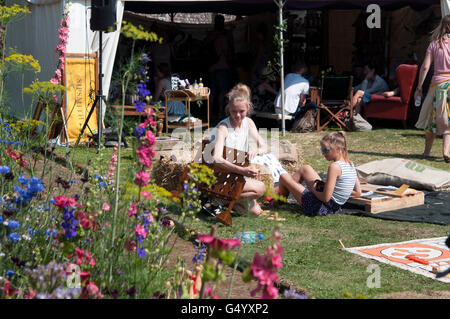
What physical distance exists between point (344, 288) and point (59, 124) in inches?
235

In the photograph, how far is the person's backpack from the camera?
42.2ft

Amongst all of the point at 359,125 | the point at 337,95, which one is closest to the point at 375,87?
the point at 337,95

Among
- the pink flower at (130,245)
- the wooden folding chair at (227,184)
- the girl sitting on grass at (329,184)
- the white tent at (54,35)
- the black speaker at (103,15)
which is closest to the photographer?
the pink flower at (130,245)

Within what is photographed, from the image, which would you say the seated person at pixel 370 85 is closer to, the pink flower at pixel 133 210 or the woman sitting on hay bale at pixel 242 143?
the woman sitting on hay bale at pixel 242 143

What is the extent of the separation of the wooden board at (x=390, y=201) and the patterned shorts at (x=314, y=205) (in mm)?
366

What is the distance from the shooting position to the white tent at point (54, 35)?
11023 millimetres

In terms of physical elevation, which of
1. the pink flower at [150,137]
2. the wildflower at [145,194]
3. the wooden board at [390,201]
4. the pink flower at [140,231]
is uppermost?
the pink flower at [150,137]

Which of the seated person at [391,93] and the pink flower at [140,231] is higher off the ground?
the seated person at [391,93]

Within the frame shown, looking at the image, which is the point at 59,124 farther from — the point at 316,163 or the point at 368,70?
the point at 368,70

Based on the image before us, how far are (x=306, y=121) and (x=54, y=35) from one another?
15.7ft

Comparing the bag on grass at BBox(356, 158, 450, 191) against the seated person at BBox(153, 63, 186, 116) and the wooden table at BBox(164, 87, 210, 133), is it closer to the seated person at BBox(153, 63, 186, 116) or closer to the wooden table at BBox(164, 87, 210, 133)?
the wooden table at BBox(164, 87, 210, 133)

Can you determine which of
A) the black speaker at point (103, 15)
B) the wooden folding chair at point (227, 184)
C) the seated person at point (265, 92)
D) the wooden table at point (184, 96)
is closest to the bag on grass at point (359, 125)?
the seated person at point (265, 92)

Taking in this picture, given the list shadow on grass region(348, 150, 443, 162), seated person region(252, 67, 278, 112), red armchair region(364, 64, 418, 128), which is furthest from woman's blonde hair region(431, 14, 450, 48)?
seated person region(252, 67, 278, 112)
